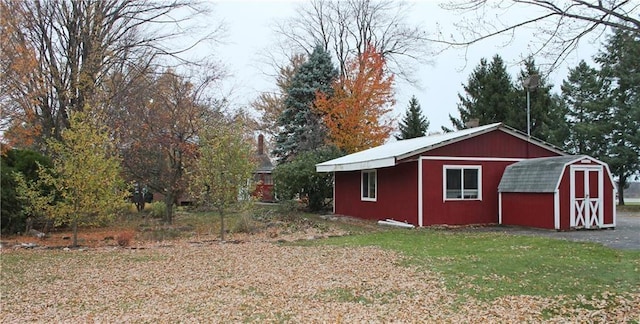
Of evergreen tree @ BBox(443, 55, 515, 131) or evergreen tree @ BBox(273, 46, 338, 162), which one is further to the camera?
evergreen tree @ BBox(443, 55, 515, 131)

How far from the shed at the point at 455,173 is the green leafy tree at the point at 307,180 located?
17.8 feet

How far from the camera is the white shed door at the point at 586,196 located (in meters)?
13.3

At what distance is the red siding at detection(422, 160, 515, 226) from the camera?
14578 millimetres

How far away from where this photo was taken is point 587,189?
13594mm

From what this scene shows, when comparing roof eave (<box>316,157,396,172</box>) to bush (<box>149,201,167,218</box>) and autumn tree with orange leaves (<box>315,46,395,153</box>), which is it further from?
autumn tree with orange leaves (<box>315,46,395,153</box>)

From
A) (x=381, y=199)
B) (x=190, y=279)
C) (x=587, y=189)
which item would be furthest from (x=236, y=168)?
(x=587, y=189)

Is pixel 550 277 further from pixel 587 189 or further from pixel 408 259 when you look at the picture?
pixel 587 189

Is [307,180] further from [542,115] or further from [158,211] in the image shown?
[542,115]

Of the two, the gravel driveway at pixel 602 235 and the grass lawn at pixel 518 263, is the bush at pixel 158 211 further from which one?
the gravel driveway at pixel 602 235

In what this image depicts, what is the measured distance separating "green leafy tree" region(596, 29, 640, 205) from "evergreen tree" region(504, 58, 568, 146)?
2760 millimetres

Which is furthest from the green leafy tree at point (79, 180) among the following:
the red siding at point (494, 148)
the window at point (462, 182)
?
the window at point (462, 182)

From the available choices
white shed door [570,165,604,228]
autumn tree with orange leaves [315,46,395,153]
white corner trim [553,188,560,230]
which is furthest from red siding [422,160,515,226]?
autumn tree with orange leaves [315,46,395,153]

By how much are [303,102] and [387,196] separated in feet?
52.2

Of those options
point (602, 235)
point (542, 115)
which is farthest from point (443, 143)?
point (542, 115)
